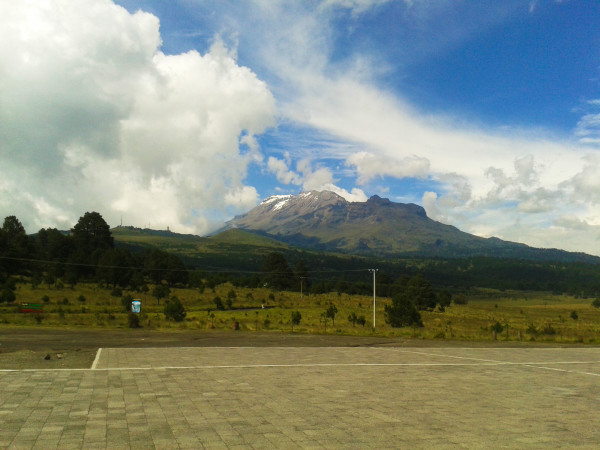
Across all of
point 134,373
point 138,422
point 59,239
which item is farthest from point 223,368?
point 59,239

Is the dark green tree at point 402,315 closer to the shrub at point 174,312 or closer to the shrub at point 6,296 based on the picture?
the shrub at point 174,312

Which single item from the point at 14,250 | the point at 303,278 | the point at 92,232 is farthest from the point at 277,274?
the point at 14,250

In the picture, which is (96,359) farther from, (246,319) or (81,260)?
(81,260)

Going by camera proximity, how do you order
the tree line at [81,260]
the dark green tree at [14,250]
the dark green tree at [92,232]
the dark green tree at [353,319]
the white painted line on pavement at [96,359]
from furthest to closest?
the dark green tree at [92,232] → the tree line at [81,260] → the dark green tree at [14,250] → the dark green tree at [353,319] → the white painted line on pavement at [96,359]

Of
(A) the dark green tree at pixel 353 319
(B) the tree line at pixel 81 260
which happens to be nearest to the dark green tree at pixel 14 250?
(B) the tree line at pixel 81 260

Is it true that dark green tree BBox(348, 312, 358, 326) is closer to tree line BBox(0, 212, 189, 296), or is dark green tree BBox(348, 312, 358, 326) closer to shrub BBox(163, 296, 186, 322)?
shrub BBox(163, 296, 186, 322)

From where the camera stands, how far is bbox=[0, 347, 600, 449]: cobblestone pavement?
7414 mm

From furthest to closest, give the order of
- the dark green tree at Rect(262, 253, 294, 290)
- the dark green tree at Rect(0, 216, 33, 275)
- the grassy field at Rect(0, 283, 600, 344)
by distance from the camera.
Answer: the dark green tree at Rect(262, 253, 294, 290) < the dark green tree at Rect(0, 216, 33, 275) < the grassy field at Rect(0, 283, 600, 344)

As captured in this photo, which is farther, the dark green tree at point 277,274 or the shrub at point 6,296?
the dark green tree at point 277,274

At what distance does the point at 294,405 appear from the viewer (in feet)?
32.4

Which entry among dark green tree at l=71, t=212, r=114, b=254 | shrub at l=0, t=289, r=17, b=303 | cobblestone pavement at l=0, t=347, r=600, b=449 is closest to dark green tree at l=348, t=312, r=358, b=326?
cobblestone pavement at l=0, t=347, r=600, b=449

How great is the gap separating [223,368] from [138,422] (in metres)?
7.35

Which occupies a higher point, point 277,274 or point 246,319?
point 277,274

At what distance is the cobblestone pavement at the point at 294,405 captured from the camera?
741 centimetres
